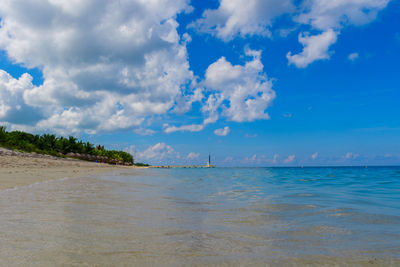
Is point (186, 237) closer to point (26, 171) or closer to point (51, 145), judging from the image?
point (26, 171)

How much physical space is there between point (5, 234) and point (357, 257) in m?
4.79

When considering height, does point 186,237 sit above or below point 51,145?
below

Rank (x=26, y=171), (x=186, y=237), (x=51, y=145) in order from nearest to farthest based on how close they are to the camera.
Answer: (x=186, y=237)
(x=26, y=171)
(x=51, y=145)

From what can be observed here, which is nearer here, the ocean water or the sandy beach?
the ocean water

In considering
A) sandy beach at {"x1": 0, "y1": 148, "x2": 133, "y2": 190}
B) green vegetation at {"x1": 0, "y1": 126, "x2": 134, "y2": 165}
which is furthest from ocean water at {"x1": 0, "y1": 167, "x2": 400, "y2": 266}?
green vegetation at {"x1": 0, "y1": 126, "x2": 134, "y2": 165}

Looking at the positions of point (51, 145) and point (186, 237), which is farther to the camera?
point (51, 145)

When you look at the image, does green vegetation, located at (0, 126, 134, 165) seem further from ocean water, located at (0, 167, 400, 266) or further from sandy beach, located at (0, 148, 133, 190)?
ocean water, located at (0, 167, 400, 266)

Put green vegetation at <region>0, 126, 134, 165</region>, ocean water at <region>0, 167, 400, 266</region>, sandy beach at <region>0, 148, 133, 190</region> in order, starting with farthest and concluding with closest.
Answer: green vegetation at <region>0, 126, 134, 165</region> → sandy beach at <region>0, 148, 133, 190</region> → ocean water at <region>0, 167, 400, 266</region>

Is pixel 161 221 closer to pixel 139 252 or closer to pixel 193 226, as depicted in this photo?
pixel 193 226

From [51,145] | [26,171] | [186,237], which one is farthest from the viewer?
[51,145]

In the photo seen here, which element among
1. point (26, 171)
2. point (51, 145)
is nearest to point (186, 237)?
point (26, 171)

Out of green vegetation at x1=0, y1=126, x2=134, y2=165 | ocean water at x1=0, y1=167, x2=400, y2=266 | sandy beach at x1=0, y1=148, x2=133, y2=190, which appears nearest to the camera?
ocean water at x1=0, y1=167, x2=400, y2=266

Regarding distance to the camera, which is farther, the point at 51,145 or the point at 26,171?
the point at 51,145

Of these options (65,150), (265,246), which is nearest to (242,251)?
(265,246)
